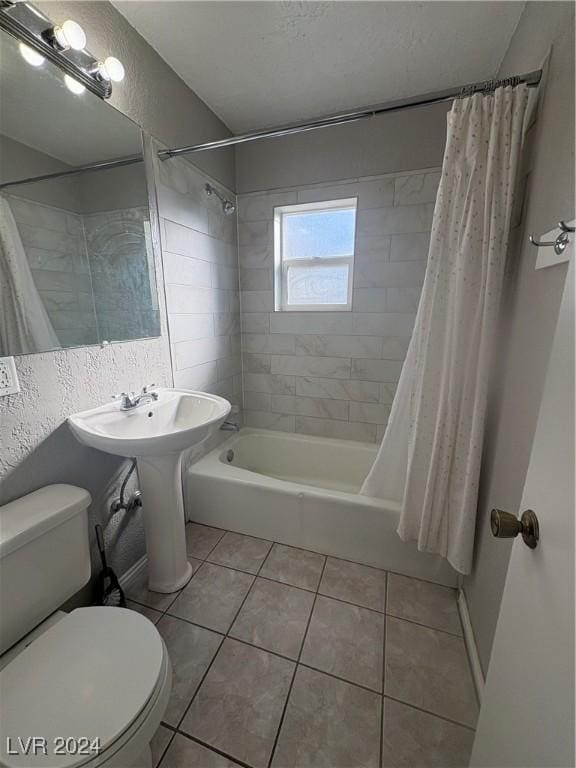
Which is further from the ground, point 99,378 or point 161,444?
point 99,378

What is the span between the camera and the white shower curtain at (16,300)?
38.3 inches

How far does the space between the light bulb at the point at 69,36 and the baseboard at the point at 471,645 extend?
2544 millimetres

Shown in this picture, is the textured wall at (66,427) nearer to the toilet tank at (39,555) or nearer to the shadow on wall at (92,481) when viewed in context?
the shadow on wall at (92,481)

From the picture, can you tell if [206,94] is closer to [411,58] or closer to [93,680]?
[411,58]

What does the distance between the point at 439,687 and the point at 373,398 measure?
1451mm

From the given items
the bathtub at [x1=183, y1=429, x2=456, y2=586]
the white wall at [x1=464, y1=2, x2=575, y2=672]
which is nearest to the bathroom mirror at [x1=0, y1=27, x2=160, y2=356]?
the bathtub at [x1=183, y1=429, x2=456, y2=586]

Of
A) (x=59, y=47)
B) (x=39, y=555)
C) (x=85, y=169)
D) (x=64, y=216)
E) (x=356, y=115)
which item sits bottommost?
(x=39, y=555)

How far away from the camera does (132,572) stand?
1562mm

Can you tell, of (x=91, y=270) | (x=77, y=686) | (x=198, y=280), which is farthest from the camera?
(x=198, y=280)

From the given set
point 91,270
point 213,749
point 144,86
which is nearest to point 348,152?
point 144,86

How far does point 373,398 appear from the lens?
2.17 m

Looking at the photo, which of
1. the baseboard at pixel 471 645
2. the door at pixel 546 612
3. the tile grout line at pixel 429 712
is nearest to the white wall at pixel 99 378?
the tile grout line at pixel 429 712

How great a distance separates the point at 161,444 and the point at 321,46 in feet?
6.23

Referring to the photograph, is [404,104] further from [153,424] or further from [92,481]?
[92,481]
